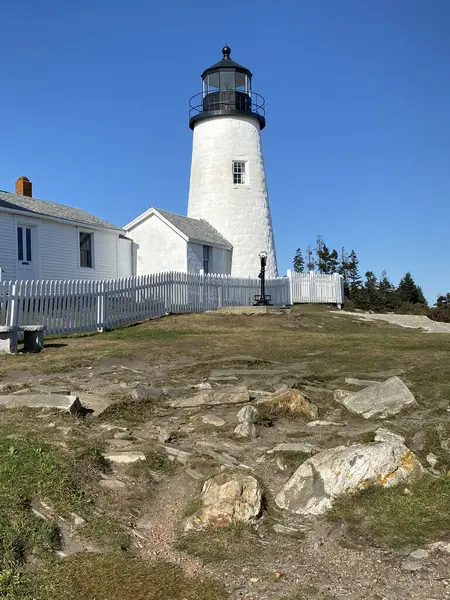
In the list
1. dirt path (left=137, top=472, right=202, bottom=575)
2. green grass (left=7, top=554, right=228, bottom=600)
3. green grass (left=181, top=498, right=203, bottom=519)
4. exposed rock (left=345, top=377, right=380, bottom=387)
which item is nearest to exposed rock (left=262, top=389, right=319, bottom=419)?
exposed rock (left=345, top=377, right=380, bottom=387)

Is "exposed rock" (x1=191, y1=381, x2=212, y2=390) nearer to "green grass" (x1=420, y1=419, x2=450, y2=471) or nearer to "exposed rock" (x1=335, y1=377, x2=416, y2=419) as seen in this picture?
"exposed rock" (x1=335, y1=377, x2=416, y2=419)

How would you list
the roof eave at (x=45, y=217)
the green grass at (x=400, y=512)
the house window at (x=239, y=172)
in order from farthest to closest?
the house window at (x=239, y=172)
the roof eave at (x=45, y=217)
the green grass at (x=400, y=512)

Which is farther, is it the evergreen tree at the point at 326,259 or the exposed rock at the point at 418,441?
the evergreen tree at the point at 326,259

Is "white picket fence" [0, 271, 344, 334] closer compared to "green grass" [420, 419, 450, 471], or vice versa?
"green grass" [420, 419, 450, 471]

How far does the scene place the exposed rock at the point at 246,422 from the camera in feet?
18.9

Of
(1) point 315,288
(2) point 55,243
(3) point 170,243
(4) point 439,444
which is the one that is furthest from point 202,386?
(1) point 315,288

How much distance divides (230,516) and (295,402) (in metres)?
2.46

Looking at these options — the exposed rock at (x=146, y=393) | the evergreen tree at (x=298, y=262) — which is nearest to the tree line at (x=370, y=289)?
the evergreen tree at (x=298, y=262)

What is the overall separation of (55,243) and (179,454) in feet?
63.3

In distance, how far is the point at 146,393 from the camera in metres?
7.13

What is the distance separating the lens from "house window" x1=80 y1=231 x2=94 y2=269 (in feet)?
82.3

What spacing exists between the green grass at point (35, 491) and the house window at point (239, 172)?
86.7ft

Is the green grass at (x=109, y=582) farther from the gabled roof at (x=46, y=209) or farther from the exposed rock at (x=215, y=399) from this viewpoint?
the gabled roof at (x=46, y=209)

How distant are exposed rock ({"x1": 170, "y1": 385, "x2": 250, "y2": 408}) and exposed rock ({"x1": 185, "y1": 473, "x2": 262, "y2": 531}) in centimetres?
227
